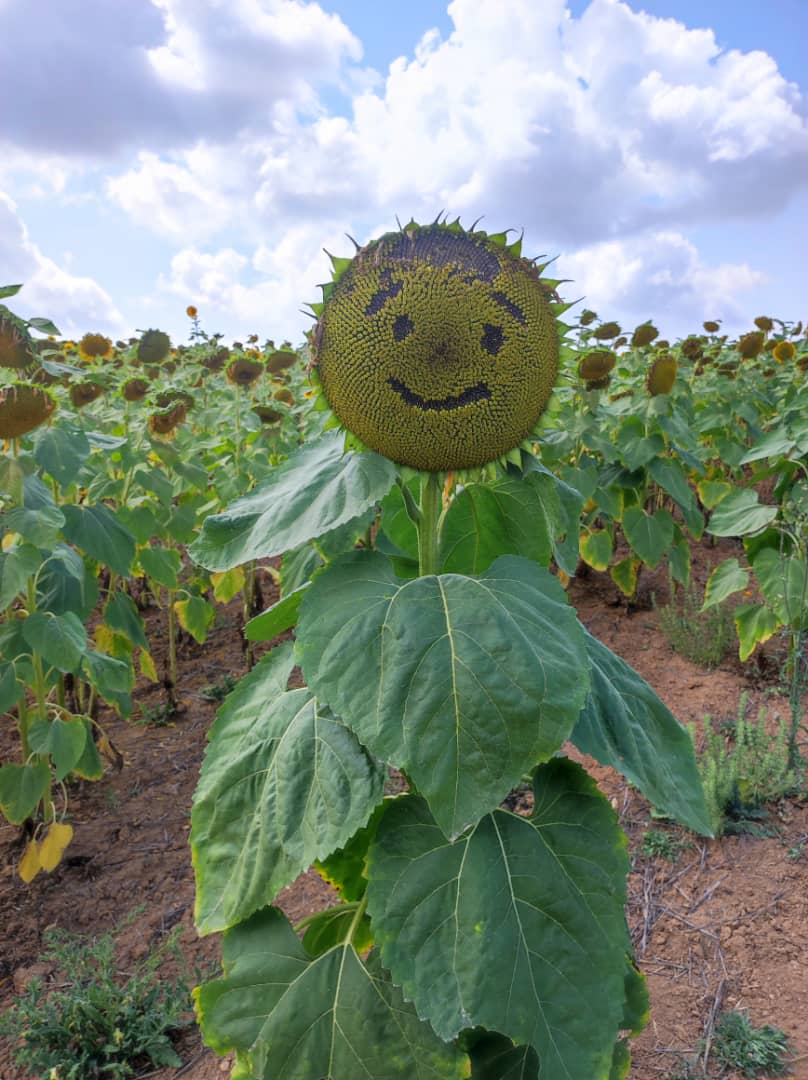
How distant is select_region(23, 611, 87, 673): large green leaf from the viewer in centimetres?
280

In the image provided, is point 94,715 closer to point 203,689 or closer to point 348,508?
point 203,689

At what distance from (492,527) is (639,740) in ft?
1.46

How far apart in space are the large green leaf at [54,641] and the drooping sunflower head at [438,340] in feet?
6.48

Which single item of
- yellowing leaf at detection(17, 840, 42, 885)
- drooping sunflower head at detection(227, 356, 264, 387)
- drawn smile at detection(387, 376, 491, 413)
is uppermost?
drooping sunflower head at detection(227, 356, 264, 387)

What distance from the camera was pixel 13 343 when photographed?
2828mm

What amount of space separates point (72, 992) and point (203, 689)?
2.50 m

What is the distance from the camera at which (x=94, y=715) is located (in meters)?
4.39

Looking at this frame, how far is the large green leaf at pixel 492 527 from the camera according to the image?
1.45m

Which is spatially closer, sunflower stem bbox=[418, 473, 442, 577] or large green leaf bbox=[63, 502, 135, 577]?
sunflower stem bbox=[418, 473, 442, 577]

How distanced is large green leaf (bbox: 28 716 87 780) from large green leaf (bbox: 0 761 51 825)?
0.09 m

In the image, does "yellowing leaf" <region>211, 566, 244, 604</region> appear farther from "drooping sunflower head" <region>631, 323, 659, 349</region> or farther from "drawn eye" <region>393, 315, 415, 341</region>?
"drooping sunflower head" <region>631, 323, 659, 349</region>

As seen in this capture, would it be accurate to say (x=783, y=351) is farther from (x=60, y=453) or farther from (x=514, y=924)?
(x=514, y=924)

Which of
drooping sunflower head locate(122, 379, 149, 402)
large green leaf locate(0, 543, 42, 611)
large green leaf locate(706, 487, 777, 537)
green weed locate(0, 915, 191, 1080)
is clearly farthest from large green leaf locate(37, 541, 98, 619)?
large green leaf locate(706, 487, 777, 537)

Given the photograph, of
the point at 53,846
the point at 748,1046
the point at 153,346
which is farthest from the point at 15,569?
the point at 153,346
